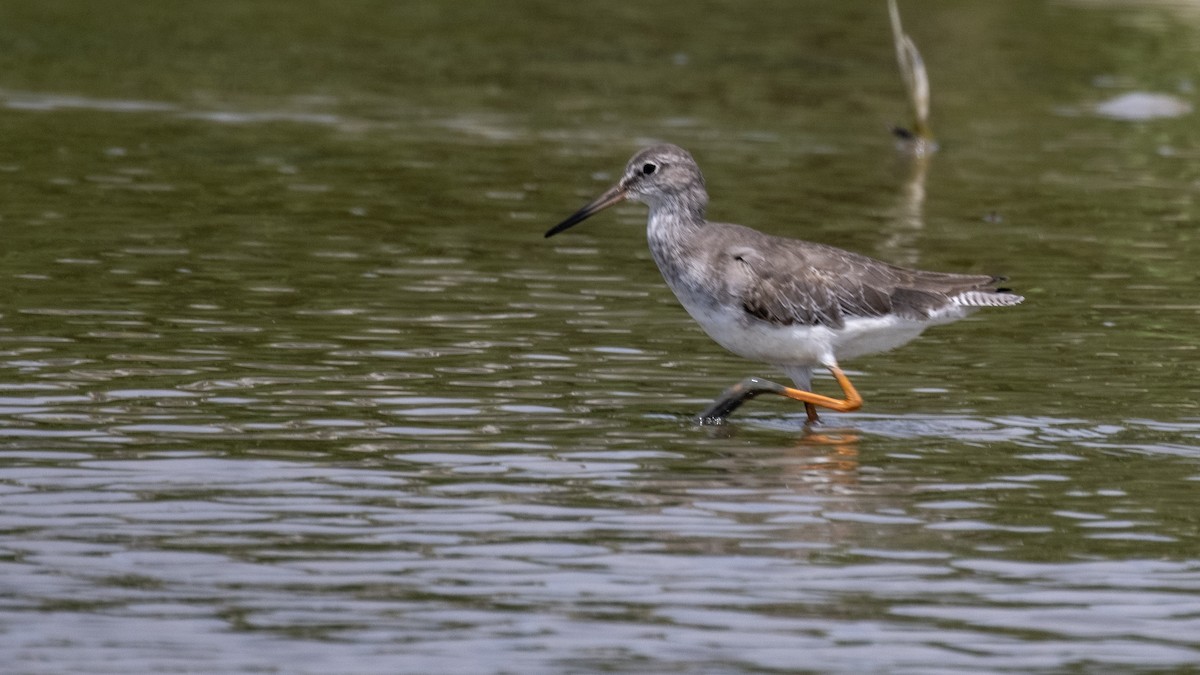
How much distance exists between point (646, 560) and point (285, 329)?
572cm

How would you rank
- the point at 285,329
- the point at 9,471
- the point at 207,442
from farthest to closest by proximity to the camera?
the point at 285,329, the point at 207,442, the point at 9,471

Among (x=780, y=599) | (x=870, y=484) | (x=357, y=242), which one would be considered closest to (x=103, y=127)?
(x=357, y=242)

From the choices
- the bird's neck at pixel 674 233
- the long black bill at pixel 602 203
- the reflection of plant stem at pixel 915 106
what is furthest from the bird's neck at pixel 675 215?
the reflection of plant stem at pixel 915 106

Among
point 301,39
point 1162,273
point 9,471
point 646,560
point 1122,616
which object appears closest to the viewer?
point 1122,616

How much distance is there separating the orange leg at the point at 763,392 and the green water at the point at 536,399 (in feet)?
0.56

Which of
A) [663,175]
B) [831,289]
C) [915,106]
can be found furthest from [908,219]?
[831,289]

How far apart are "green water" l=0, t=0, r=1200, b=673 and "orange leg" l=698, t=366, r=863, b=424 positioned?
0.56ft

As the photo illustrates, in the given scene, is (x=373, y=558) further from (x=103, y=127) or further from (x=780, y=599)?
(x=103, y=127)

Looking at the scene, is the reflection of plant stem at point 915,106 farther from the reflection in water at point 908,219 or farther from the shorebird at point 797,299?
the shorebird at point 797,299

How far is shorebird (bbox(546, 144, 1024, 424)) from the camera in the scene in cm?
1230

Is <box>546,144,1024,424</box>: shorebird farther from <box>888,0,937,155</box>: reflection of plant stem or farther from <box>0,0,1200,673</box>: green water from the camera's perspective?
<box>888,0,937,155</box>: reflection of plant stem

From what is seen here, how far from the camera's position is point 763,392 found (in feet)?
40.7

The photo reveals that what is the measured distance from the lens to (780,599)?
28.8ft

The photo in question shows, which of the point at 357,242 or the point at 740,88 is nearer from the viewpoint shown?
the point at 357,242
